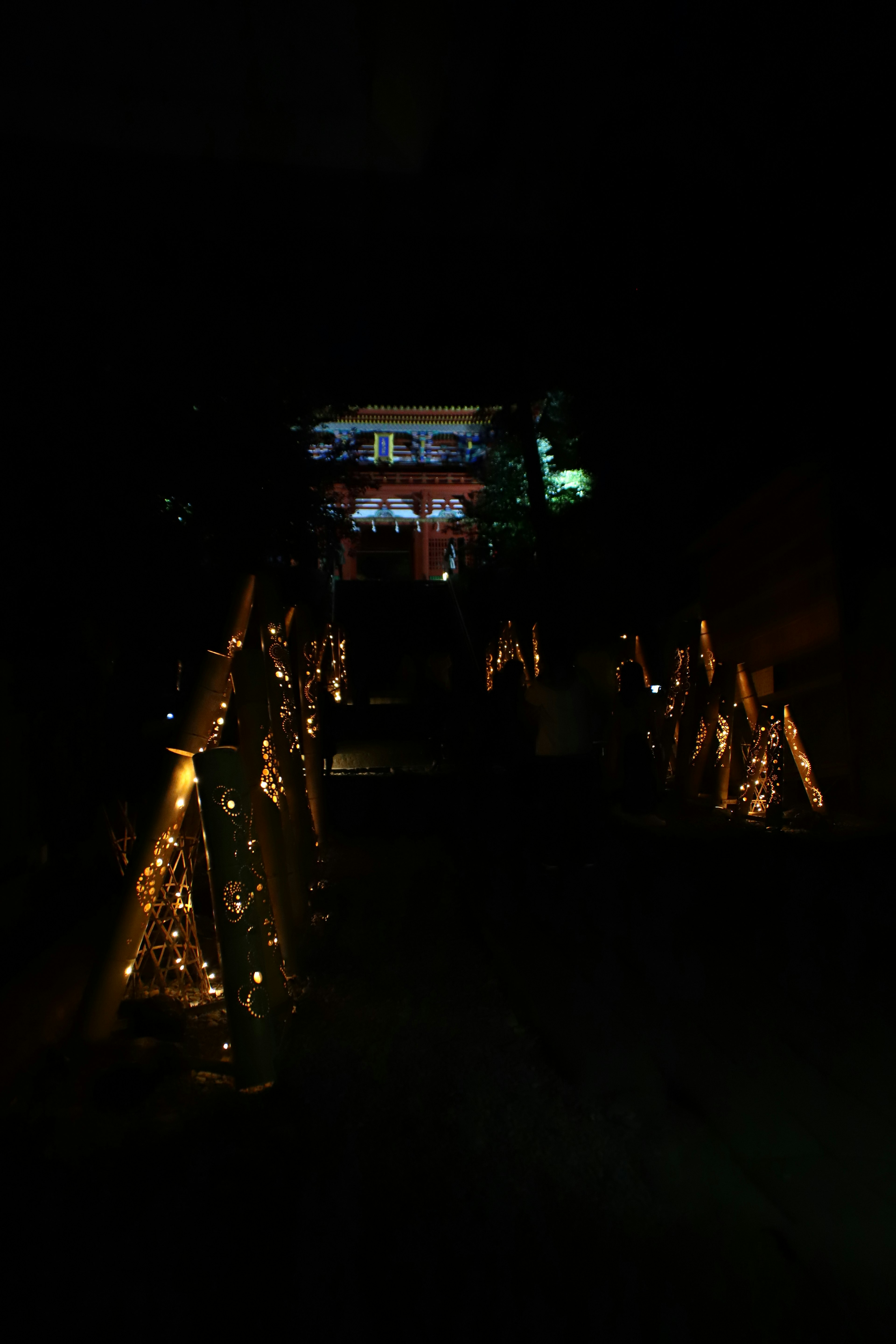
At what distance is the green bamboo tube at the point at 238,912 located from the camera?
9.87 feet

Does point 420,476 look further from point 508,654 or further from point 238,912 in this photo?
point 238,912

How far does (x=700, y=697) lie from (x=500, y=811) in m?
2.44

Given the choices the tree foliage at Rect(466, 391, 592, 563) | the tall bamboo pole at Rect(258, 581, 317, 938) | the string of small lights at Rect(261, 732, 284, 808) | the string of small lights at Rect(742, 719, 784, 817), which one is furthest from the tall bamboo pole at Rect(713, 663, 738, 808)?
the tree foliage at Rect(466, 391, 592, 563)

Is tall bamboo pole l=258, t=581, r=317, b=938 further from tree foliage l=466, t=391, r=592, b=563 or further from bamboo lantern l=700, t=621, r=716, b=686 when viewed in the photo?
tree foliage l=466, t=391, r=592, b=563

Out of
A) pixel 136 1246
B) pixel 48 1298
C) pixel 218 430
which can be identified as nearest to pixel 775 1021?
pixel 136 1246

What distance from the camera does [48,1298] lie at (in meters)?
1.95

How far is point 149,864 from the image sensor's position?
3.36 metres

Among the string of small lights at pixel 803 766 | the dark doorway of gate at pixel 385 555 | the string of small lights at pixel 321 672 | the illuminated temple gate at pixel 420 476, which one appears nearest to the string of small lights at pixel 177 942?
the string of small lights at pixel 321 672

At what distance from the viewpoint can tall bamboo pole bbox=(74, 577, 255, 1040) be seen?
3.28 meters

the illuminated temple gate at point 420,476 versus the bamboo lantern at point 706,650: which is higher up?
the illuminated temple gate at point 420,476

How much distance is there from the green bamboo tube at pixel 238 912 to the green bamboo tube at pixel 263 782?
58cm

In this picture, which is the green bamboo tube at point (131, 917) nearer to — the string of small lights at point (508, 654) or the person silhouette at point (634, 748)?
the person silhouette at point (634, 748)

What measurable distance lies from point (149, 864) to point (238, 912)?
49cm

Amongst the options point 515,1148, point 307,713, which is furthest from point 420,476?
point 515,1148
